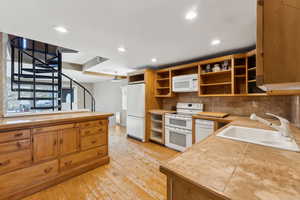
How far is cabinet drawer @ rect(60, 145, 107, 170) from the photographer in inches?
77.6

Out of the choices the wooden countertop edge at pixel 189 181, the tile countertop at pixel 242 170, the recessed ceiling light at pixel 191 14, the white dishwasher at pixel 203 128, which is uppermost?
the recessed ceiling light at pixel 191 14

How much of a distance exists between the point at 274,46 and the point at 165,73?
3.37m

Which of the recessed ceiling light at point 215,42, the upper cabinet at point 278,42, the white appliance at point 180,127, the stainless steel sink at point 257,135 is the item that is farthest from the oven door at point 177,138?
the upper cabinet at point 278,42

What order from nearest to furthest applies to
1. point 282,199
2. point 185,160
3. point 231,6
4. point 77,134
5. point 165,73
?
point 282,199
point 185,160
point 231,6
point 77,134
point 165,73

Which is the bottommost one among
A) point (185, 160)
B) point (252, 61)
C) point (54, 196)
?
point (54, 196)

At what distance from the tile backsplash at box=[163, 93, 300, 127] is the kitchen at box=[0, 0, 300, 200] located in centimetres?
2

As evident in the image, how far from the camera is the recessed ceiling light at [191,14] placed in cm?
142

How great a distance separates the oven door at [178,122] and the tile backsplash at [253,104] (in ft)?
2.22

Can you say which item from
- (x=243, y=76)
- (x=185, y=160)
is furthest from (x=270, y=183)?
(x=243, y=76)

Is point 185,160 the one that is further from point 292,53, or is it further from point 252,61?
point 252,61

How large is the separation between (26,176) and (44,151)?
1.07 feet

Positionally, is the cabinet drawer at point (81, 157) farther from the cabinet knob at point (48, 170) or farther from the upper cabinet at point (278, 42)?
the upper cabinet at point (278, 42)

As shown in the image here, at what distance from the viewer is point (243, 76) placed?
2469 mm

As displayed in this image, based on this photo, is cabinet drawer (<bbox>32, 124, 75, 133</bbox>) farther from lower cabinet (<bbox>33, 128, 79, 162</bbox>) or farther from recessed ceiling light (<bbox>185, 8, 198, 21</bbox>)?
recessed ceiling light (<bbox>185, 8, 198, 21</bbox>)
